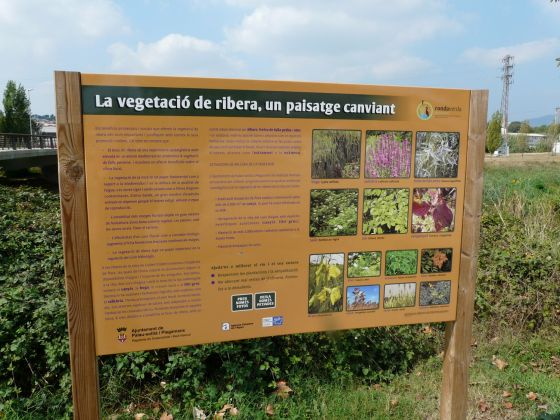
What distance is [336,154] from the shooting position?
266cm

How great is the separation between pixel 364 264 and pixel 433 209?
1.83ft

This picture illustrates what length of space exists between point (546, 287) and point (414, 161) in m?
3.49

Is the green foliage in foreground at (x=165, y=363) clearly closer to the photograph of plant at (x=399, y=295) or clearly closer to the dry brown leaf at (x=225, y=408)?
the dry brown leaf at (x=225, y=408)

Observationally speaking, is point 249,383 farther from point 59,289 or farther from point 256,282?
point 59,289

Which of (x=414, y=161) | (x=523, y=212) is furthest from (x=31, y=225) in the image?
(x=523, y=212)

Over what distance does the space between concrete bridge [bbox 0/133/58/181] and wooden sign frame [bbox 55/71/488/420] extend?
3204cm

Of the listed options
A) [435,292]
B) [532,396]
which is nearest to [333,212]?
[435,292]

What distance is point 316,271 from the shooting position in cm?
273

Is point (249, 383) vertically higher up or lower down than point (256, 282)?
lower down

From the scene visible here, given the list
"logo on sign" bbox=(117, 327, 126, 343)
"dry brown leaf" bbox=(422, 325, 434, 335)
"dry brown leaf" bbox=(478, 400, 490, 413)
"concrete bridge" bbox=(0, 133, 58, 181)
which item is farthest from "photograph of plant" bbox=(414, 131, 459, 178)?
"concrete bridge" bbox=(0, 133, 58, 181)

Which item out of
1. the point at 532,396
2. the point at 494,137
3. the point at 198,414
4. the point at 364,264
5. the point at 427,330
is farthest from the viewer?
the point at 494,137

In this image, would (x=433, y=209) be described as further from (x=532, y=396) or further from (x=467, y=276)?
(x=532, y=396)

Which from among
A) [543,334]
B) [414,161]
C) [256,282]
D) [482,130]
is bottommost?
[543,334]

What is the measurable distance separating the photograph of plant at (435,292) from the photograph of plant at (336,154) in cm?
87
